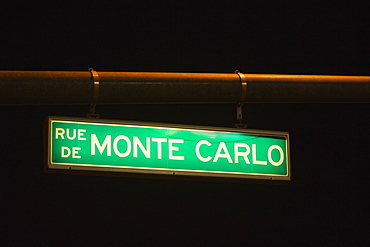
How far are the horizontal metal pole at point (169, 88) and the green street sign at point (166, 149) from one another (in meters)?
0.22

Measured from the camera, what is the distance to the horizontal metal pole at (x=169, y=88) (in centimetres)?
566

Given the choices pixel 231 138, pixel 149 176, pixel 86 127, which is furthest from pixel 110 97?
pixel 231 138

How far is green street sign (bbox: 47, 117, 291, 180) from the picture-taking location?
19.3 feet

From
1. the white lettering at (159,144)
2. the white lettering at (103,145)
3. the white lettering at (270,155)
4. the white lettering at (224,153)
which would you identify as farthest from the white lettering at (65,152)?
the white lettering at (270,155)

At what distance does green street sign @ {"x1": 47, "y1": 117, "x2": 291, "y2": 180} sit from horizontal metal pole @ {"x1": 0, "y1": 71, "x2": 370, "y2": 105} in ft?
0.73

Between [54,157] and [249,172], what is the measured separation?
1.52 metres

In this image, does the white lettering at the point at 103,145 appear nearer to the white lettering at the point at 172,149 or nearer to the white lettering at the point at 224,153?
the white lettering at the point at 172,149

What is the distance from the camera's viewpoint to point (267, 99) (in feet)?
20.8

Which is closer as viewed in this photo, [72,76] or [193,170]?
[72,76]

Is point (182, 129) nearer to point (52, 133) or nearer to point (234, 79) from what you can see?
point (234, 79)

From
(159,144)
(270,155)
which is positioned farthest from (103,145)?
(270,155)

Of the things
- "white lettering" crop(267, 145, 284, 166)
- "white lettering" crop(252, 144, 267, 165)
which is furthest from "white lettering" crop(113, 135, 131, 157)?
"white lettering" crop(267, 145, 284, 166)

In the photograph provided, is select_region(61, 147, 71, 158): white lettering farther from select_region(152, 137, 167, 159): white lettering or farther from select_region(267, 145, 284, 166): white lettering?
select_region(267, 145, 284, 166): white lettering

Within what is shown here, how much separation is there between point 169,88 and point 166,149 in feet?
1.52
